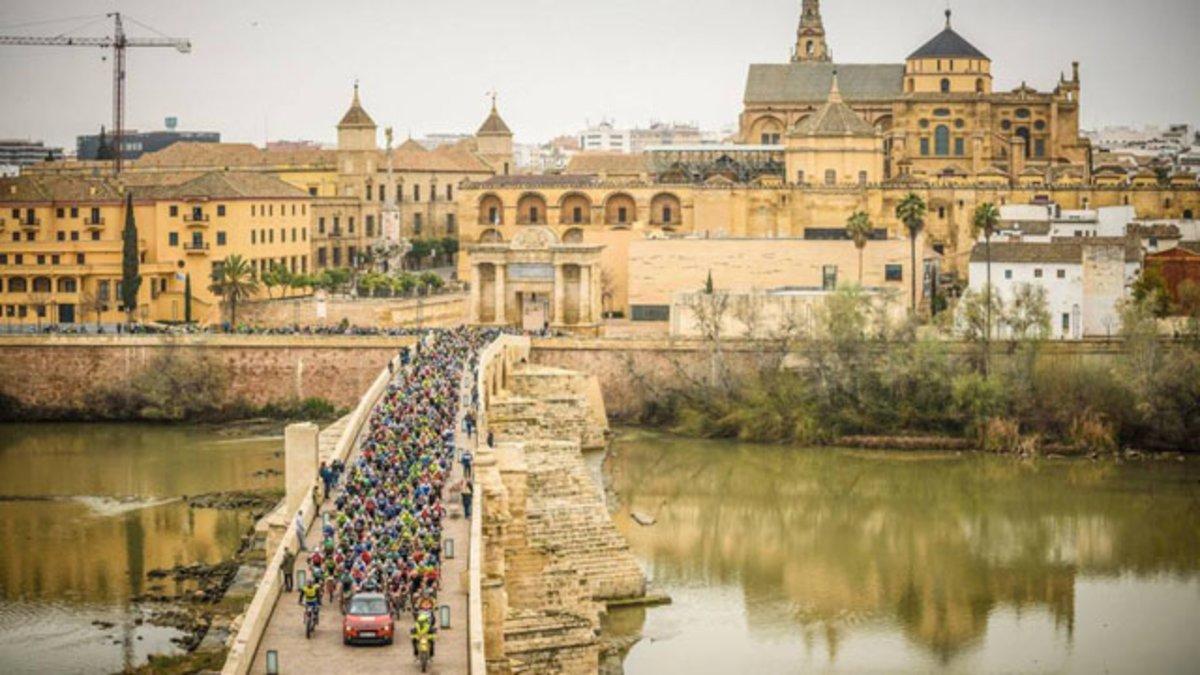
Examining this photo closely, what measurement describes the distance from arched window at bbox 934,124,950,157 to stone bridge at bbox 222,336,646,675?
146 ft

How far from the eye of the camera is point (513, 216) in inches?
3533

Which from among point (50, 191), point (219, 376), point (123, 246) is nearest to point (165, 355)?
point (219, 376)

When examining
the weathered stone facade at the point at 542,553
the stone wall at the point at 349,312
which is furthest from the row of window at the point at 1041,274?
the weathered stone facade at the point at 542,553

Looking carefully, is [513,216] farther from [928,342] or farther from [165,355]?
[928,342]

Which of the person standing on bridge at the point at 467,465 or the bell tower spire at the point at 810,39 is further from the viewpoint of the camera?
the bell tower spire at the point at 810,39

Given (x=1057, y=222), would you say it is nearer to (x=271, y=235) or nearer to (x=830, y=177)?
(x=830, y=177)

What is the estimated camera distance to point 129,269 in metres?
75.6

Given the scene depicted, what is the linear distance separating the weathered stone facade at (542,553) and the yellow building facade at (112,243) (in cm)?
2732

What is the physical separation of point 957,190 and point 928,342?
22.8 meters

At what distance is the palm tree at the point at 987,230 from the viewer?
66.1 metres

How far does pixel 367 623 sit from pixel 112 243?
178ft

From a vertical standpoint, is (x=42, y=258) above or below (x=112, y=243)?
below

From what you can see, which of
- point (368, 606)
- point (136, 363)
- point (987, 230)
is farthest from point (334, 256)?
point (368, 606)

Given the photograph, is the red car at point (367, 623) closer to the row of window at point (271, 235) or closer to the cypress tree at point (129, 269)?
the cypress tree at point (129, 269)
